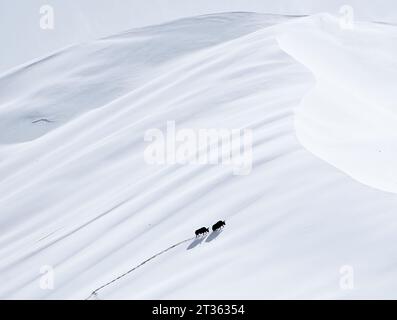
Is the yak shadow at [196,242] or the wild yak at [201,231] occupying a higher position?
the wild yak at [201,231]

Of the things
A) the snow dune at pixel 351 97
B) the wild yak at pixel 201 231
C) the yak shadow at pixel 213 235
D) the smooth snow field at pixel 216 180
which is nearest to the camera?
the smooth snow field at pixel 216 180

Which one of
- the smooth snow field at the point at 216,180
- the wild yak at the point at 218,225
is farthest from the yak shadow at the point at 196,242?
the wild yak at the point at 218,225

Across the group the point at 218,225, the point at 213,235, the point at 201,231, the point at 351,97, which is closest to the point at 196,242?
the point at 201,231

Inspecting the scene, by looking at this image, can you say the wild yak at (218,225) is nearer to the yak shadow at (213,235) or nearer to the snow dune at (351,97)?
the yak shadow at (213,235)

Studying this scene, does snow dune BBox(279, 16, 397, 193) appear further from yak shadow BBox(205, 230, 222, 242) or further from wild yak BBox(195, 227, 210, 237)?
wild yak BBox(195, 227, 210, 237)

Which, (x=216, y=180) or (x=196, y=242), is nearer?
(x=196, y=242)

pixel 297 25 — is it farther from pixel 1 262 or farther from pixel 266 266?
pixel 266 266

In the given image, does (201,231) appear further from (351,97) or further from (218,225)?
(351,97)

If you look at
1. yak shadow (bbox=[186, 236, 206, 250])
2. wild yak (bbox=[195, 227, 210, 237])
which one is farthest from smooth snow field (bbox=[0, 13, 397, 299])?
wild yak (bbox=[195, 227, 210, 237])
